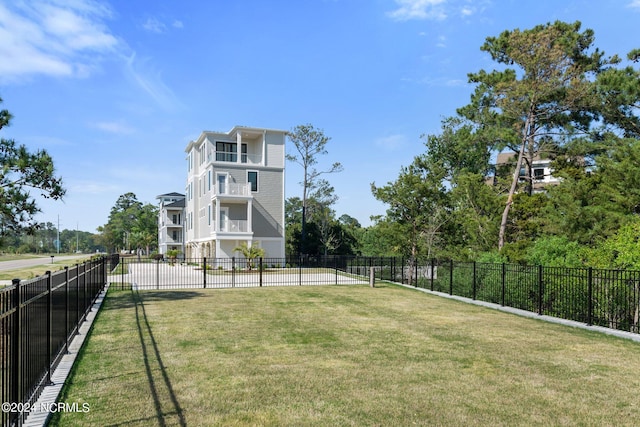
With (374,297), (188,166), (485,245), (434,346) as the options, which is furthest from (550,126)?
(188,166)

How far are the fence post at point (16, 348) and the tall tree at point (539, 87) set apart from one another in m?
26.1

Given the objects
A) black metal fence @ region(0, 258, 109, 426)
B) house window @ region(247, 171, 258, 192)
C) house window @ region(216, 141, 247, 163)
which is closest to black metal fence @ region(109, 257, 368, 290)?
house window @ region(247, 171, 258, 192)

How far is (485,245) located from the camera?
2856 cm

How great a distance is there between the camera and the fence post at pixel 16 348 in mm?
4770

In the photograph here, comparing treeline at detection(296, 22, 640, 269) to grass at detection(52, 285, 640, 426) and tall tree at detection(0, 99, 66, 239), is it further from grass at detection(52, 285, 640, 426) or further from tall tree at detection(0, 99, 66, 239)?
tall tree at detection(0, 99, 66, 239)

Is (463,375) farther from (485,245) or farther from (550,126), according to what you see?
(550,126)

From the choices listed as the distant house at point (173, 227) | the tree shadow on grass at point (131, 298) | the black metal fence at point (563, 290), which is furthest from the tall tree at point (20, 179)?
the distant house at point (173, 227)

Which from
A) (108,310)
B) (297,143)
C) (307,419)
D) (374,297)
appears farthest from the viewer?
(297,143)

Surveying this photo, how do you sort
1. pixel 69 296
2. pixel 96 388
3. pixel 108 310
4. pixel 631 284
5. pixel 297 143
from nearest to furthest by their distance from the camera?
pixel 96 388 < pixel 69 296 < pixel 631 284 < pixel 108 310 < pixel 297 143

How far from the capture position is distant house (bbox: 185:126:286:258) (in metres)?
37.9

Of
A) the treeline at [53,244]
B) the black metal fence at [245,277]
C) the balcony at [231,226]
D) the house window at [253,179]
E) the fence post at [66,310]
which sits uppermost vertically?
the house window at [253,179]

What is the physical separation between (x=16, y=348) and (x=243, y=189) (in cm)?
3386

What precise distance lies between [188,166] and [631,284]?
47266 mm

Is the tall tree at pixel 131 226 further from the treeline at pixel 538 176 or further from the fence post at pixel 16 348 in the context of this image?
the fence post at pixel 16 348
